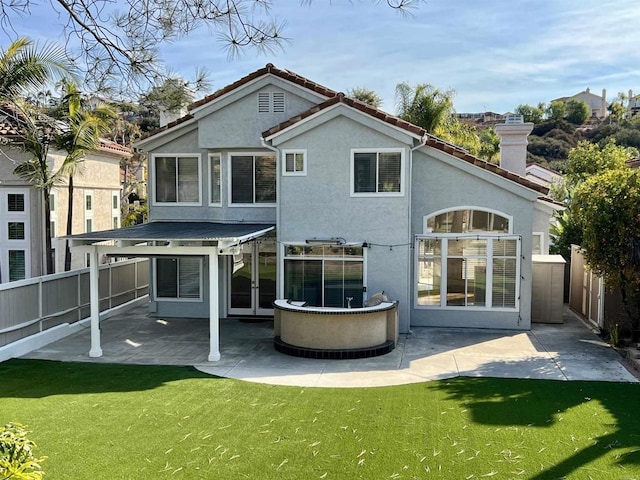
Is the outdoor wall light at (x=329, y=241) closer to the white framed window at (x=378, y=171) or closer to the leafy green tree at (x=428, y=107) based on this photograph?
the white framed window at (x=378, y=171)

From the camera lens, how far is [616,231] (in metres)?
14.5

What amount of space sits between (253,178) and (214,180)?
1.46m

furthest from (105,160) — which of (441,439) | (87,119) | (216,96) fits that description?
(441,439)

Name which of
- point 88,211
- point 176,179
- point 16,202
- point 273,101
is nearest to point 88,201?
point 88,211

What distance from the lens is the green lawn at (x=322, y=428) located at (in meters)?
7.81

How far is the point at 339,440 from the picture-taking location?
8781 millimetres

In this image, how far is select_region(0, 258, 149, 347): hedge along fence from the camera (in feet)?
47.1

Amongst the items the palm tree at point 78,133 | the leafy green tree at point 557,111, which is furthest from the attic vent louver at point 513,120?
the leafy green tree at point 557,111

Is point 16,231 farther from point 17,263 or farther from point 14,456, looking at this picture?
point 14,456

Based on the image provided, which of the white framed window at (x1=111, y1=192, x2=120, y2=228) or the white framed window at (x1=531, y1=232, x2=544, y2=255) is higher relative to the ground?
the white framed window at (x1=111, y1=192, x2=120, y2=228)

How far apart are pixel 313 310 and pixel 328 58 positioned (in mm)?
7046

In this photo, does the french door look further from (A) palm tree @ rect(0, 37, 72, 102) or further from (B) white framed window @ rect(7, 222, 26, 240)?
(A) palm tree @ rect(0, 37, 72, 102)

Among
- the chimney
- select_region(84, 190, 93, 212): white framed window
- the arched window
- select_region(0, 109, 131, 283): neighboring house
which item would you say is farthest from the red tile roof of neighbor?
select_region(84, 190, 93, 212): white framed window

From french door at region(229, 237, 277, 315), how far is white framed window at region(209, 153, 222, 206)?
1.83 m
